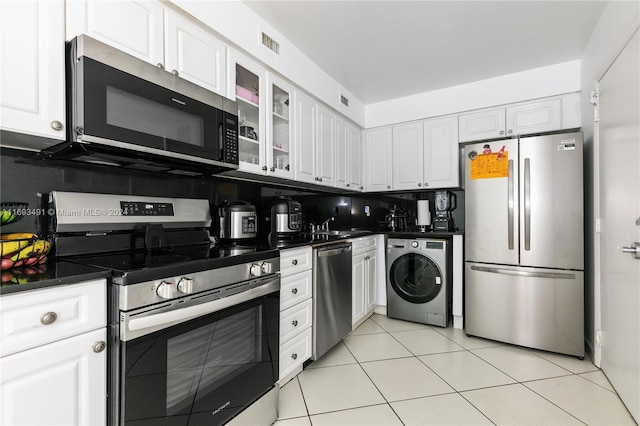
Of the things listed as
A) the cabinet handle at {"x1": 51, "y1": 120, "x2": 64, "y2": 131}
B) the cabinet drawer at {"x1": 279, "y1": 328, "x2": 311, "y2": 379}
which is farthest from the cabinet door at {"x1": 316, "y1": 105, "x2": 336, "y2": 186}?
the cabinet handle at {"x1": 51, "y1": 120, "x2": 64, "y2": 131}

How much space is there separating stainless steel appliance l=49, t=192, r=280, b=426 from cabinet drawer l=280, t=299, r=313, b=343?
138 mm

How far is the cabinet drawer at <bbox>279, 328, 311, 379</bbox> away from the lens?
1.83m

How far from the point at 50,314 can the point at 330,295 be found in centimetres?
171

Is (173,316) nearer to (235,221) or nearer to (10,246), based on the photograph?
(10,246)

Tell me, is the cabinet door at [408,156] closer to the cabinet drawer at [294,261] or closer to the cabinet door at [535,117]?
the cabinet door at [535,117]

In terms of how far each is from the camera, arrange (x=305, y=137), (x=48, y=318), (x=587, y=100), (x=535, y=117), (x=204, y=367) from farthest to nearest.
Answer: (x=535, y=117) → (x=305, y=137) → (x=587, y=100) → (x=204, y=367) → (x=48, y=318)

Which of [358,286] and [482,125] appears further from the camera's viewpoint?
[482,125]

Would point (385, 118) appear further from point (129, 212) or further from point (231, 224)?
point (129, 212)

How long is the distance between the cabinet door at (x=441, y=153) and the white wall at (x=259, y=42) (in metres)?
1.08

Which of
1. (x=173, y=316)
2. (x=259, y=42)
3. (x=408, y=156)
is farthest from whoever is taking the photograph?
(x=408, y=156)

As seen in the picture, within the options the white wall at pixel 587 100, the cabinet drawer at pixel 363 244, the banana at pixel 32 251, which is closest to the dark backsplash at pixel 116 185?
the banana at pixel 32 251

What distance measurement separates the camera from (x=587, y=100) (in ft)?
7.97

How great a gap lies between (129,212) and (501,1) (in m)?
2.59

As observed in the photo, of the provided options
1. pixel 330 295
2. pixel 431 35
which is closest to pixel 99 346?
pixel 330 295
